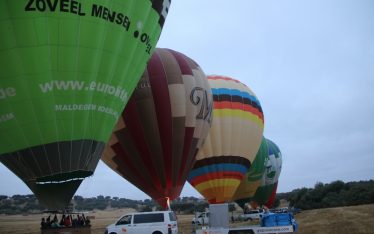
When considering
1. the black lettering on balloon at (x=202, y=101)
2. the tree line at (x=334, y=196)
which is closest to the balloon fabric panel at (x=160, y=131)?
the black lettering on balloon at (x=202, y=101)

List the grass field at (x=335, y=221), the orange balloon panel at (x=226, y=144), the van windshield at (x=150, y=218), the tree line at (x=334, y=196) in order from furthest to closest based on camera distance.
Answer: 1. the tree line at (x=334, y=196)
2. the orange balloon panel at (x=226, y=144)
3. the grass field at (x=335, y=221)
4. the van windshield at (x=150, y=218)

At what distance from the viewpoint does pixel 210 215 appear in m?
18.2

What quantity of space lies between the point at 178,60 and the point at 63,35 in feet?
31.9

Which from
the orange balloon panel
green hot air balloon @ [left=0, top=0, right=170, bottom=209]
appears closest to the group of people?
green hot air balloon @ [left=0, top=0, right=170, bottom=209]

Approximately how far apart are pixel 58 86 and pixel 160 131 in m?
7.78

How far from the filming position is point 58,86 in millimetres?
11398

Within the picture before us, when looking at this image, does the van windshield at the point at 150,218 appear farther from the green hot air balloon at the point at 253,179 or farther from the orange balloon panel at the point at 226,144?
the green hot air balloon at the point at 253,179

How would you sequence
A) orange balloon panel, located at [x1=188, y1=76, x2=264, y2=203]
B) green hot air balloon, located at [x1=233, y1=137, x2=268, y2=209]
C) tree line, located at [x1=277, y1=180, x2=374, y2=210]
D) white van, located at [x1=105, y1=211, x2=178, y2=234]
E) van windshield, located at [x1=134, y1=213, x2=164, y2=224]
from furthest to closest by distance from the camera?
tree line, located at [x1=277, y1=180, x2=374, y2=210], green hot air balloon, located at [x1=233, y1=137, x2=268, y2=209], orange balloon panel, located at [x1=188, y1=76, x2=264, y2=203], van windshield, located at [x1=134, y1=213, x2=164, y2=224], white van, located at [x1=105, y1=211, x2=178, y2=234]

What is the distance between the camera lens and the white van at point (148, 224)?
53.3 feet

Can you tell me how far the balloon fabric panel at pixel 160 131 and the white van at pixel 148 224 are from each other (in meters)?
2.63

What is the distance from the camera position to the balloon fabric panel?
727 inches

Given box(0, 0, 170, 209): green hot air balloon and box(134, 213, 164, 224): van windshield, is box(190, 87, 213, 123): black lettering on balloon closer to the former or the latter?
box(134, 213, 164, 224): van windshield

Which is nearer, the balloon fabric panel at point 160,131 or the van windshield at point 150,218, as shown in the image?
the van windshield at point 150,218

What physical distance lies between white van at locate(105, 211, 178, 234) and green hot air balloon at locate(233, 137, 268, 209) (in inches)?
681
